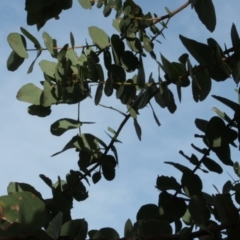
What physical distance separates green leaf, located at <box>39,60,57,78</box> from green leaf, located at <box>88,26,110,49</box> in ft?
0.35

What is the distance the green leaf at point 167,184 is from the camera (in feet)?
3.40

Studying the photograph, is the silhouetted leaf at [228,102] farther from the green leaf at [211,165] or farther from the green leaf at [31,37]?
the green leaf at [31,37]

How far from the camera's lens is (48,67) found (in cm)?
123

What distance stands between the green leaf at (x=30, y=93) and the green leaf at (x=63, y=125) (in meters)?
0.06

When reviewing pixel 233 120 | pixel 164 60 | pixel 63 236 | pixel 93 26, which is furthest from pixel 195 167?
pixel 93 26

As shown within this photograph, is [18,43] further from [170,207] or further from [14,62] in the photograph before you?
[170,207]

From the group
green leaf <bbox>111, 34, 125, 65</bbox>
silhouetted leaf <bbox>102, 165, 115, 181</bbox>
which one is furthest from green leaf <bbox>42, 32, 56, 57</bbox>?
silhouetted leaf <bbox>102, 165, 115, 181</bbox>

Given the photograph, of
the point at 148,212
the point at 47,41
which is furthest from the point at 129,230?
the point at 47,41

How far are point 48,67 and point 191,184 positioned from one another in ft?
1.37

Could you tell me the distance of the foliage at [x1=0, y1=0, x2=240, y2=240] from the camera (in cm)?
83

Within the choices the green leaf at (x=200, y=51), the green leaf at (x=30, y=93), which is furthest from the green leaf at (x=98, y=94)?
the green leaf at (x=200, y=51)

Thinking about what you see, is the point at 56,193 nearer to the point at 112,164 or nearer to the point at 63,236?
the point at 112,164

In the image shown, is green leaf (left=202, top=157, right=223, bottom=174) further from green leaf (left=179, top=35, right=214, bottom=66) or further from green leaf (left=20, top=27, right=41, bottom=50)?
green leaf (left=20, top=27, right=41, bottom=50)

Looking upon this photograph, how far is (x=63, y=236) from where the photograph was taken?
0.86 metres
